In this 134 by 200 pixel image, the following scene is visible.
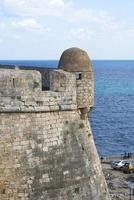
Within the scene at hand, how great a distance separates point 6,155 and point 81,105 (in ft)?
11.4

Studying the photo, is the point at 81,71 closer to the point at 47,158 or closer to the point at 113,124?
the point at 47,158

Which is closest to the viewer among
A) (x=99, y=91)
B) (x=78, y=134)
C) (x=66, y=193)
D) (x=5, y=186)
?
(x=5, y=186)

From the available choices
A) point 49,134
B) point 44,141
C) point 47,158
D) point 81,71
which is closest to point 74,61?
point 81,71

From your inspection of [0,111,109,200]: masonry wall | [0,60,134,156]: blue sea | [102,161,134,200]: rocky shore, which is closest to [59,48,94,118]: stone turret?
[0,111,109,200]: masonry wall

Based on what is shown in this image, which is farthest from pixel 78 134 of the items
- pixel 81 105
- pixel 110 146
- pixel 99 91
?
pixel 99 91

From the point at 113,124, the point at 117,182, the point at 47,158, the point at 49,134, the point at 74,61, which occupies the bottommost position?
the point at 113,124

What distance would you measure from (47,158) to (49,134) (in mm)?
710

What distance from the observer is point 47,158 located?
13734 millimetres

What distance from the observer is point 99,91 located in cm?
Answer: 12875

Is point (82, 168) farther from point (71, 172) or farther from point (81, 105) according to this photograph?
point (81, 105)

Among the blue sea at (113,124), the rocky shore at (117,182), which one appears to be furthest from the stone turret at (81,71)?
the blue sea at (113,124)

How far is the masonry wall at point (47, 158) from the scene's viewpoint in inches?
509

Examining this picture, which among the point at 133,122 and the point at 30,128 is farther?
the point at 133,122

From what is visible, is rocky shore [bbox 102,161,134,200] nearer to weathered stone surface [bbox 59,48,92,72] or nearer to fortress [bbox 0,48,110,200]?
fortress [bbox 0,48,110,200]
